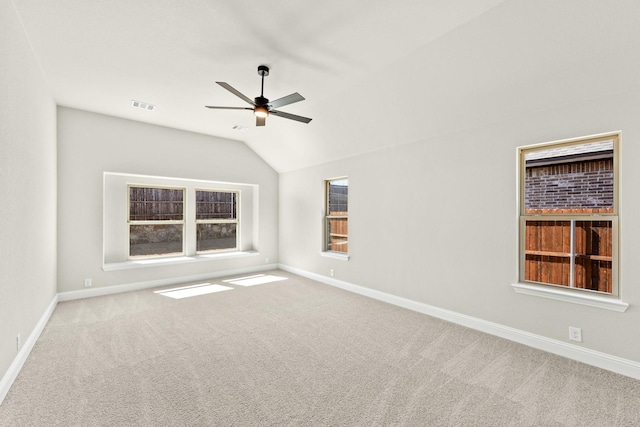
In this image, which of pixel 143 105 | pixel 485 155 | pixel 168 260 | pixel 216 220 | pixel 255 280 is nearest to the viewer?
pixel 485 155

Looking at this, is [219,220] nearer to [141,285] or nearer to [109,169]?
[141,285]

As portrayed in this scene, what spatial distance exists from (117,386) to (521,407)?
3.03 meters

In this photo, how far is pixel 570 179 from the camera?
296cm

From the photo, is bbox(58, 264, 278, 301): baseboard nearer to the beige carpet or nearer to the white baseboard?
the white baseboard

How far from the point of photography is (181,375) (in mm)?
2400

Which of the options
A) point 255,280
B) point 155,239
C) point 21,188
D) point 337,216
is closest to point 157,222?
point 155,239

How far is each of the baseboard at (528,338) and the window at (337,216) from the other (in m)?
1.15

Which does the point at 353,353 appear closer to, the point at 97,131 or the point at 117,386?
the point at 117,386

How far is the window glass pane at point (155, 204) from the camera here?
538cm

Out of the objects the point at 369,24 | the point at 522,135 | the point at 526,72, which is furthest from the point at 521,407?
the point at 369,24

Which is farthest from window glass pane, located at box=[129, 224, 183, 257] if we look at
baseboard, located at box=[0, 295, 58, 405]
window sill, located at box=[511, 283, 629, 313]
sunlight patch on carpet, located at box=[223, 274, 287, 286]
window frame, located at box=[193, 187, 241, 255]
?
window sill, located at box=[511, 283, 629, 313]

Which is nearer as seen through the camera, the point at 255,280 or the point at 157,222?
the point at 157,222

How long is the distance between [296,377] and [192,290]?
335 centimetres

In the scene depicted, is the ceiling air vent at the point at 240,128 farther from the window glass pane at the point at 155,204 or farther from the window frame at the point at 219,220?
the window glass pane at the point at 155,204
